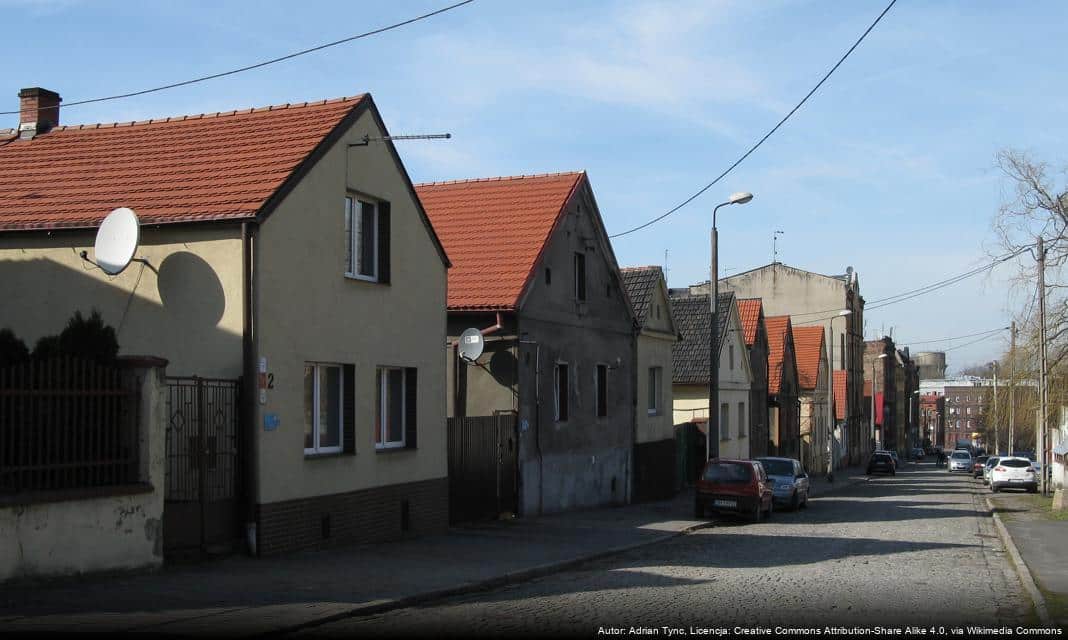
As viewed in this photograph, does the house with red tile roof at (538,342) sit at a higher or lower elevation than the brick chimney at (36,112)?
lower

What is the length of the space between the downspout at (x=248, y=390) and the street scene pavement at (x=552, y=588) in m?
0.78

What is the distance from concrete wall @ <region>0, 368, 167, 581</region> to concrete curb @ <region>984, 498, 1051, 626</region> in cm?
926

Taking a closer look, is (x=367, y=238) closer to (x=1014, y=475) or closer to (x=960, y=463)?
(x=1014, y=475)

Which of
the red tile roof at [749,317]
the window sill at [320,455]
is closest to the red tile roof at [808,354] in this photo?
the red tile roof at [749,317]

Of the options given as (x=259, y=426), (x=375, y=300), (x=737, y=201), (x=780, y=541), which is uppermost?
(x=737, y=201)

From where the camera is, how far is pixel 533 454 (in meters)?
22.8

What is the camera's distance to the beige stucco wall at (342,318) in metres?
14.5

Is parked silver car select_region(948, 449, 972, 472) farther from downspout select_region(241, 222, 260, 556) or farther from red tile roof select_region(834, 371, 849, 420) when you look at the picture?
downspout select_region(241, 222, 260, 556)

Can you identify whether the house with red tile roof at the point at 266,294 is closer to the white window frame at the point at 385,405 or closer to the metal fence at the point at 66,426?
the white window frame at the point at 385,405

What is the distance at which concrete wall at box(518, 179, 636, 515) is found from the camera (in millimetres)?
22719

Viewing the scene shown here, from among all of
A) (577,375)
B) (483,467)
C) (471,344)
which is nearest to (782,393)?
(577,375)

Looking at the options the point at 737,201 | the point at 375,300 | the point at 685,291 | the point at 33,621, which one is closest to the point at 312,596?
the point at 33,621

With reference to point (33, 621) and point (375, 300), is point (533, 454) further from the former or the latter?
point (33, 621)

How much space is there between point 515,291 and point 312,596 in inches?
466
